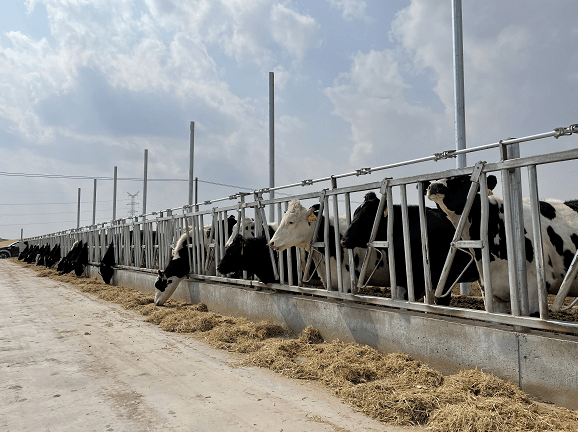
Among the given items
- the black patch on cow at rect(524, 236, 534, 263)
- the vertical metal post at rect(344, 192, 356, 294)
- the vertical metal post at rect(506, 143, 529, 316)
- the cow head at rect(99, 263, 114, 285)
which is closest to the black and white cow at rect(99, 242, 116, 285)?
the cow head at rect(99, 263, 114, 285)

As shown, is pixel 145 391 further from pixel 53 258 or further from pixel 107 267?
pixel 53 258

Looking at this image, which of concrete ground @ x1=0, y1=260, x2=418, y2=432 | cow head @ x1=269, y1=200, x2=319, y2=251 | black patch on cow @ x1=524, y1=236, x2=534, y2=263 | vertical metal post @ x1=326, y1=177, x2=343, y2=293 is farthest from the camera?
cow head @ x1=269, y1=200, x2=319, y2=251

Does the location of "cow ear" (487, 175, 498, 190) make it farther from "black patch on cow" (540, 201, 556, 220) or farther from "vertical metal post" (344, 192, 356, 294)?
"vertical metal post" (344, 192, 356, 294)

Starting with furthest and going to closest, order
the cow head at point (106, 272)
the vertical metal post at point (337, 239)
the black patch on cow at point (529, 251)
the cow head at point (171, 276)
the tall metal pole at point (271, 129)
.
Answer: the cow head at point (106, 272) < the tall metal pole at point (271, 129) < the cow head at point (171, 276) < the vertical metal post at point (337, 239) < the black patch on cow at point (529, 251)

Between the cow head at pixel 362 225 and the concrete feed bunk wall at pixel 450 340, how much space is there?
2.70 feet

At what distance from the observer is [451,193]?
4.98m

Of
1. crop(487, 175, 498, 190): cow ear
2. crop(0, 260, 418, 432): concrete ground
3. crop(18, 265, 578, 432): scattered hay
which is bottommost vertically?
crop(0, 260, 418, 432): concrete ground

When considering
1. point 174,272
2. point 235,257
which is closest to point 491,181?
point 235,257

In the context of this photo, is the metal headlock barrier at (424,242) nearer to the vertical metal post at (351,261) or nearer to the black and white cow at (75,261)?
the vertical metal post at (351,261)

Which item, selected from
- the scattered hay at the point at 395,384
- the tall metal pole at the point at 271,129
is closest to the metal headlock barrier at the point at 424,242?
the scattered hay at the point at 395,384

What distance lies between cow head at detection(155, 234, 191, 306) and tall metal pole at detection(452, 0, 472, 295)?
6443mm

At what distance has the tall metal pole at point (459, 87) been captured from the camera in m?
8.07

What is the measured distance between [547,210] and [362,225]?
2.18 metres

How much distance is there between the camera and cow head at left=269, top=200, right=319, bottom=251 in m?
6.91
